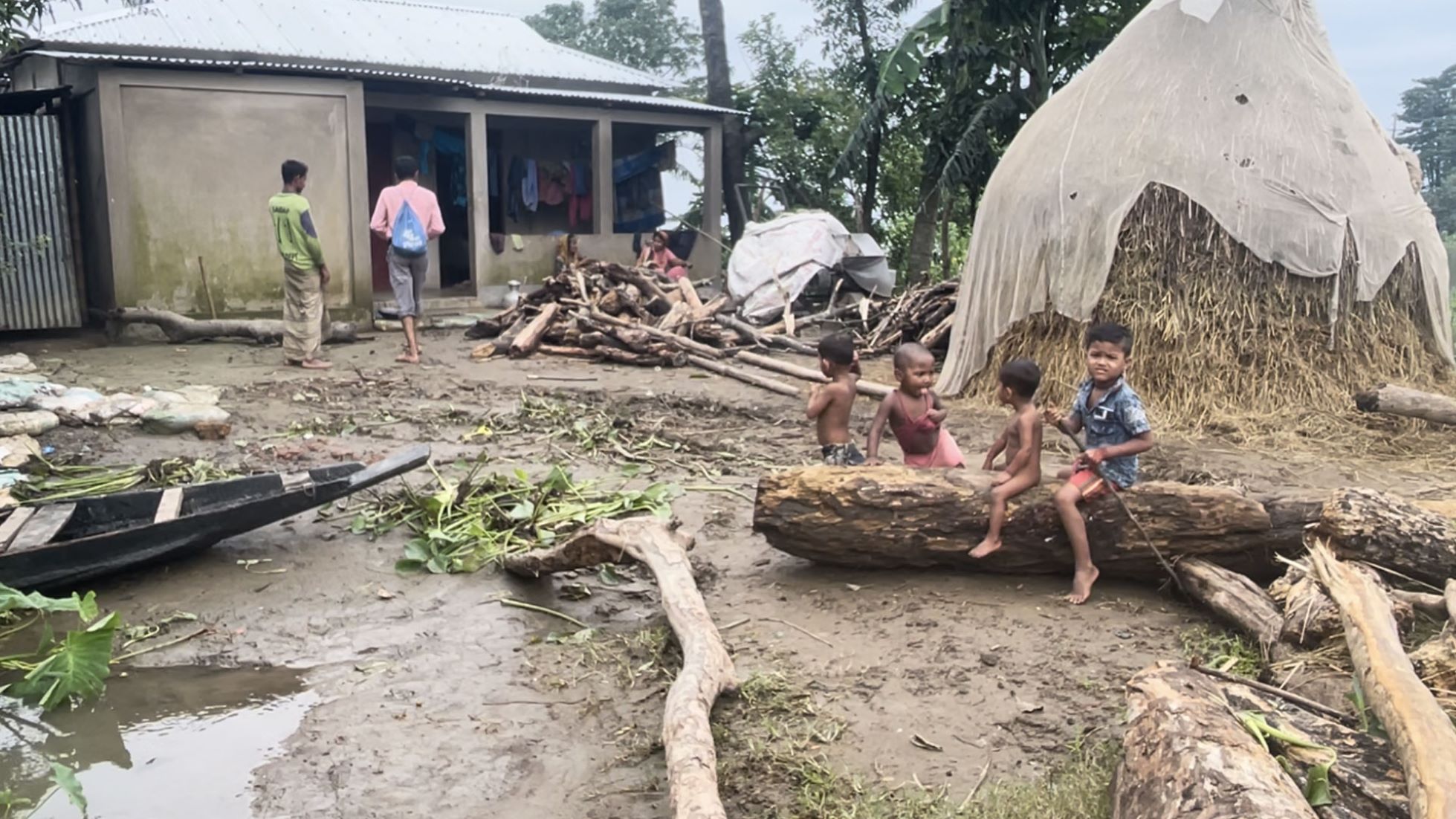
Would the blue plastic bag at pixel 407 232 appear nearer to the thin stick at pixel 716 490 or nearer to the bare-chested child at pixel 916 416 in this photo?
the thin stick at pixel 716 490

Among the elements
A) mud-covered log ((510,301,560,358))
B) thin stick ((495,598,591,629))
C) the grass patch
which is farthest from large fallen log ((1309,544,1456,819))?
mud-covered log ((510,301,560,358))

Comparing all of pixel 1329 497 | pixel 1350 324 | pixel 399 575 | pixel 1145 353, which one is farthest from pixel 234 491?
pixel 1350 324

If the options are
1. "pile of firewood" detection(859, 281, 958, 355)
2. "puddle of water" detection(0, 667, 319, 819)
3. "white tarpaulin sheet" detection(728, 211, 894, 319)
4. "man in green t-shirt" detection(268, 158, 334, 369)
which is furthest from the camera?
"white tarpaulin sheet" detection(728, 211, 894, 319)

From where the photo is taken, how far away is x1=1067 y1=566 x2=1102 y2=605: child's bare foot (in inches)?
171

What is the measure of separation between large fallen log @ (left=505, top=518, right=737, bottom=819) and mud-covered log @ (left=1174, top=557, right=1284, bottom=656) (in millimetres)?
1813

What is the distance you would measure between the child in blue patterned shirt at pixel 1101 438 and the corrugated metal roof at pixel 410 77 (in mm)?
10772

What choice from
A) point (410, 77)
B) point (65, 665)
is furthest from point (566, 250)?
point (65, 665)

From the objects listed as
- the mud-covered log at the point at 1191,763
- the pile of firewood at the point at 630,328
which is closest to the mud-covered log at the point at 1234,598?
the mud-covered log at the point at 1191,763

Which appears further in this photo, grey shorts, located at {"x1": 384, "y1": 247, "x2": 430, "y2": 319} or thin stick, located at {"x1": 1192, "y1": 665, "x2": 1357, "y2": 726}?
grey shorts, located at {"x1": 384, "y1": 247, "x2": 430, "y2": 319}

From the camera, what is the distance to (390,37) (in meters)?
17.1

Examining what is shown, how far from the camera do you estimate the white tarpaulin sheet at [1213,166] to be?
795 centimetres

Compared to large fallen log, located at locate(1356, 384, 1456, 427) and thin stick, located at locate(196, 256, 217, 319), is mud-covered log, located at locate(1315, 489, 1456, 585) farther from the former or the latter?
thin stick, located at locate(196, 256, 217, 319)

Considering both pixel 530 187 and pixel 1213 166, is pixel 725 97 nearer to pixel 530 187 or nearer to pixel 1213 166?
pixel 530 187

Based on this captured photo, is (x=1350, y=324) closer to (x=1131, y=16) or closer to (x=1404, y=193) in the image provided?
(x=1404, y=193)
